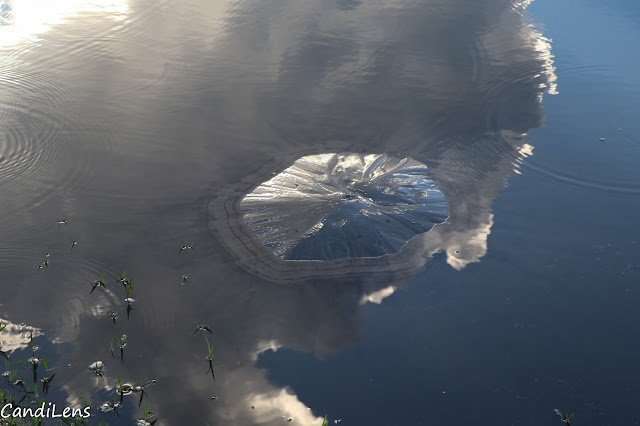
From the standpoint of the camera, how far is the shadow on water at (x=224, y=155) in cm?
283

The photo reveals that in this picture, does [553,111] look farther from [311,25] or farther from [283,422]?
[283,422]

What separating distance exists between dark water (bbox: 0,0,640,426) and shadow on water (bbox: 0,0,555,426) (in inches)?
0.6

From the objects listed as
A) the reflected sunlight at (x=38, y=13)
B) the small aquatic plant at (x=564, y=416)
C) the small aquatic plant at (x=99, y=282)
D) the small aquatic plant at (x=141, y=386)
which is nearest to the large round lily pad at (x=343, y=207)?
the small aquatic plant at (x=99, y=282)

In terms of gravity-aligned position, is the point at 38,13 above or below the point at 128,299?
above

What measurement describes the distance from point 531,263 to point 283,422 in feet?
5.94

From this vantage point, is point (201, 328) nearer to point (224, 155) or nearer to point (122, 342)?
point (122, 342)

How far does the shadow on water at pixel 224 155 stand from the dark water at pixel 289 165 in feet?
0.05

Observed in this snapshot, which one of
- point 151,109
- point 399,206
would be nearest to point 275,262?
point 399,206

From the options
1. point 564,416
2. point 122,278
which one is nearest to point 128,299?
point 122,278

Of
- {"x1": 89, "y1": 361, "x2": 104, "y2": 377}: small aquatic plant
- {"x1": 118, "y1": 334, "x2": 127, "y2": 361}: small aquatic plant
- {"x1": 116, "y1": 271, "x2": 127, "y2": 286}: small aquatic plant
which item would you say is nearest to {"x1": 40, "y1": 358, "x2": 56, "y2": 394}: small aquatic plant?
{"x1": 89, "y1": 361, "x2": 104, "y2": 377}: small aquatic plant

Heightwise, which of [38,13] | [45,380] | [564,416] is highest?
[38,13]

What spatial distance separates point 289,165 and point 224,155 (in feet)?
1.64

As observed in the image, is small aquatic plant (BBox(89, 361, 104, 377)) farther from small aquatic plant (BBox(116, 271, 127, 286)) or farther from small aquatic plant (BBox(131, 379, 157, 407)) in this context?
small aquatic plant (BBox(116, 271, 127, 286))

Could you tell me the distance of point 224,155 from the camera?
414 cm
